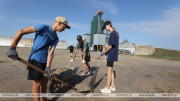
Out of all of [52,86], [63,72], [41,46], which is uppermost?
[41,46]

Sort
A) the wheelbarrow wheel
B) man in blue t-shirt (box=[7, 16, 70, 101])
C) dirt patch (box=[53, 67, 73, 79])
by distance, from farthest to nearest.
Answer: dirt patch (box=[53, 67, 73, 79]), the wheelbarrow wheel, man in blue t-shirt (box=[7, 16, 70, 101])

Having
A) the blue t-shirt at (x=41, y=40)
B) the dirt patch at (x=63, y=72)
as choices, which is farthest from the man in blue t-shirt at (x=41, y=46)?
the dirt patch at (x=63, y=72)

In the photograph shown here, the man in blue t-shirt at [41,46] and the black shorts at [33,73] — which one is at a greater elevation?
the man in blue t-shirt at [41,46]

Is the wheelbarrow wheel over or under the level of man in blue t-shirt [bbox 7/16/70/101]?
under

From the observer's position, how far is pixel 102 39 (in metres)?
34.9

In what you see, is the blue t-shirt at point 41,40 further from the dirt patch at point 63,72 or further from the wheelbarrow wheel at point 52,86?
the dirt patch at point 63,72

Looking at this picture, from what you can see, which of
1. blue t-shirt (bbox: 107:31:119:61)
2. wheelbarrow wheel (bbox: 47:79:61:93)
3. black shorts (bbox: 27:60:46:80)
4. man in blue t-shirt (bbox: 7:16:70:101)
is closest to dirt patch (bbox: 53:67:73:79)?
wheelbarrow wheel (bbox: 47:79:61:93)

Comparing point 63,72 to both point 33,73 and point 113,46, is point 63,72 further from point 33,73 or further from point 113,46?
point 113,46

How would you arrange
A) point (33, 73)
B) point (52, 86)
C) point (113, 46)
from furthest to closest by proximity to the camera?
point (113, 46) → point (52, 86) → point (33, 73)

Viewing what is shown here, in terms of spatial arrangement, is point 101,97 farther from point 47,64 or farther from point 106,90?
point 47,64

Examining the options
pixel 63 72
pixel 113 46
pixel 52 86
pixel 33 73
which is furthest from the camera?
pixel 63 72

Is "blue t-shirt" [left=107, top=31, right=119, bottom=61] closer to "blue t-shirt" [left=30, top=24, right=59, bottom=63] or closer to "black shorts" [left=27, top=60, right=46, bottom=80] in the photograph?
"blue t-shirt" [left=30, top=24, right=59, bottom=63]

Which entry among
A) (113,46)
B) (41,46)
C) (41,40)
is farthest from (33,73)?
(113,46)

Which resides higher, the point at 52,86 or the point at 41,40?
the point at 41,40
